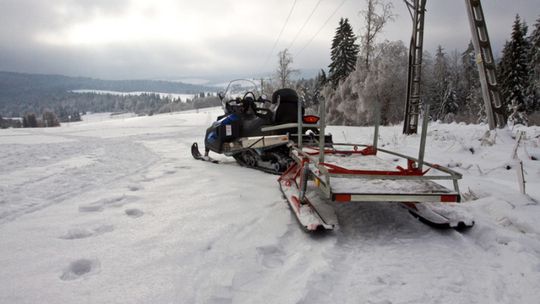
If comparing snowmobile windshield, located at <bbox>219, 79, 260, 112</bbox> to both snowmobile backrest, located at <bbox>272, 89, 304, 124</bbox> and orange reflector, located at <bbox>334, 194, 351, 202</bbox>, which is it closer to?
snowmobile backrest, located at <bbox>272, 89, 304, 124</bbox>

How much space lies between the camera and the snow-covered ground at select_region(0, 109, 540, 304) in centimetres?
192

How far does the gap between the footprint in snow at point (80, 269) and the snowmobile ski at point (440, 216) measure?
2.98 meters

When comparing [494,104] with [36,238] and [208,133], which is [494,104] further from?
[36,238]

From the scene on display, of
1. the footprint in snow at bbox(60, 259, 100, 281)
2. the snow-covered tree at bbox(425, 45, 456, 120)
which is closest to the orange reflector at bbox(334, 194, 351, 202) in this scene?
the footprint in snow at bbox(60, 259, 100, 281)

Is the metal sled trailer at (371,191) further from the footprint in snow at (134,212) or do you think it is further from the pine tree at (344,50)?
the pine tree at (344,50)

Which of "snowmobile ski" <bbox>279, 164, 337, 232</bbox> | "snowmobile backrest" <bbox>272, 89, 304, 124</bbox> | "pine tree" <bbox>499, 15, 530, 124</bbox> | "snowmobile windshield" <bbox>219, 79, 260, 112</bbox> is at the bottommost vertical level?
"snowmobile ski" <bbox>279, 164, 337, 232</bbox>

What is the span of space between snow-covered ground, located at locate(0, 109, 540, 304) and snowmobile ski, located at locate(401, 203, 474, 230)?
0.08 meters

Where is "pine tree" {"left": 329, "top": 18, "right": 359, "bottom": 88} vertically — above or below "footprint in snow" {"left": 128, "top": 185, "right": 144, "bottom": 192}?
above

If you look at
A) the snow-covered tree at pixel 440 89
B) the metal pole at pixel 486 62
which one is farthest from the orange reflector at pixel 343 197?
the snow-covered tree at pixel 440 89

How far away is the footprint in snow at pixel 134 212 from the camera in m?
3.24

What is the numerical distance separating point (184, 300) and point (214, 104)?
125 metres

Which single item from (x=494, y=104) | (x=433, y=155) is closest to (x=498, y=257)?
(x=433, y=155)

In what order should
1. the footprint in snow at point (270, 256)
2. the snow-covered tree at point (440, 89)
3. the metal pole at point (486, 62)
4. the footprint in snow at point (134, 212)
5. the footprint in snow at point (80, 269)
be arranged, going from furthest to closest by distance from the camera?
1. the snow-covered tree at point (440, 89)
2. the metal pole at point (486, 62)
3. the footprint in snow at point (134, 212)
4. the footprint in snow at point (270, 256)
5. the footprint in snow at point (80, 269)

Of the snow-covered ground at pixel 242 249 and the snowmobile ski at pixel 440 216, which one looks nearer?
the snow-covered ground at pixel 242 249
